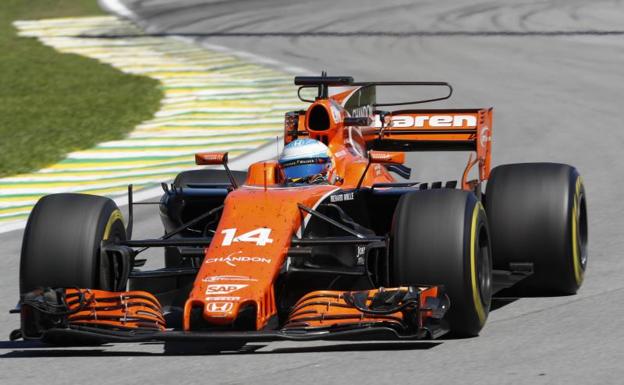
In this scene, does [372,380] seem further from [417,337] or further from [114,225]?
[114,225]

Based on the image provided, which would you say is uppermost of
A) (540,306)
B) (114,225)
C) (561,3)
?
(561,3)

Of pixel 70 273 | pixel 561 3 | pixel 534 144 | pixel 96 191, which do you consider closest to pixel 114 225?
pixel 70 273

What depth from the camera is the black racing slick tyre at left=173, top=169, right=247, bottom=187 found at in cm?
1102

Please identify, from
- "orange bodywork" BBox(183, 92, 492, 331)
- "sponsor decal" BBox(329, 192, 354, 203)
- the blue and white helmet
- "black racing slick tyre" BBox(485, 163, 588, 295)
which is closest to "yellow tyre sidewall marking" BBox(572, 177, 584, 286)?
"black racing slick tyre" BBox(485, 163, 588, 295)

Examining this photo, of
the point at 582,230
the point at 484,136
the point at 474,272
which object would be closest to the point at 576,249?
the point at 582,230

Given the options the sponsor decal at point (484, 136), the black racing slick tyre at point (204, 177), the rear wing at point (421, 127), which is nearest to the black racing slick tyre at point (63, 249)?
the black racing slick tyre at point (204, 177)

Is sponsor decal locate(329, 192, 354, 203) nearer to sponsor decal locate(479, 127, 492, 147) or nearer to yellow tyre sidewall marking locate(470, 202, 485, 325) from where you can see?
yellow tyre sidewall marking locate(470, 202, 485, 325)

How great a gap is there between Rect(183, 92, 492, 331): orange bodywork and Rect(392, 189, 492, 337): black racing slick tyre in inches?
15.9

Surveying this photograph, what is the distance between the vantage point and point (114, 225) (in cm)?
888

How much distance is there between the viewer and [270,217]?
8.49 metres

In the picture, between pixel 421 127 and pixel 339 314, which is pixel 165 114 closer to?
pixel 421 127

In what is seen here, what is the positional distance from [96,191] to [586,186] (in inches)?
197

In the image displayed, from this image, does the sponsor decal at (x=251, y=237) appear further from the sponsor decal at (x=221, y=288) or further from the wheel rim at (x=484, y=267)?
the wheel rim at (x=484, y=267)

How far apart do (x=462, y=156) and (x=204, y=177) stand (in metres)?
5.85
